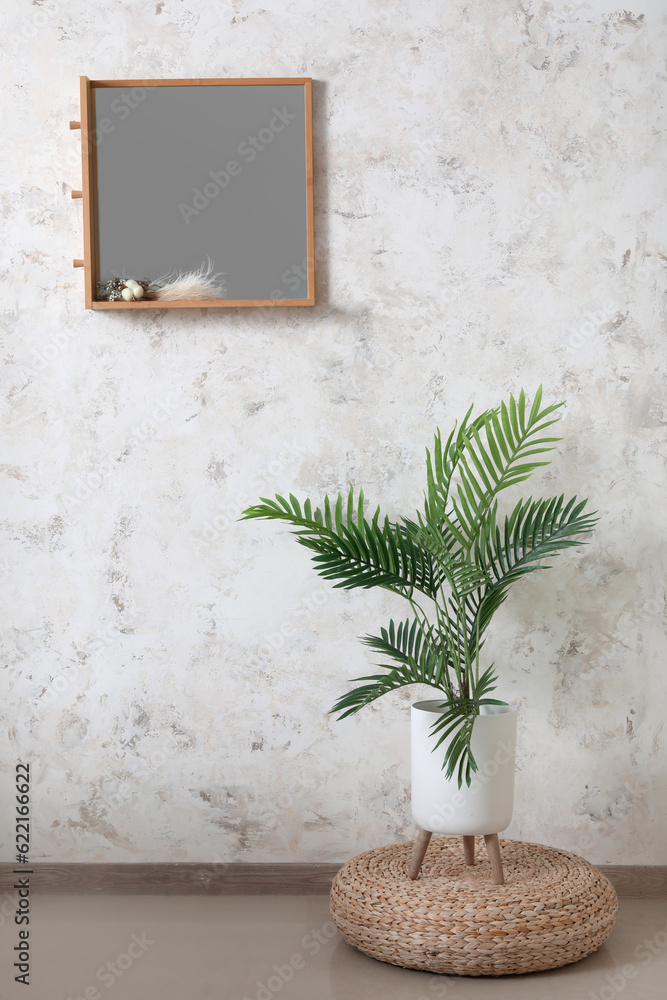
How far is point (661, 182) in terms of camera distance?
204 cm

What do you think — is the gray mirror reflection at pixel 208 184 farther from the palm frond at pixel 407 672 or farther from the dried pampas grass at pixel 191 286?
the palm frond at pixel 407 672

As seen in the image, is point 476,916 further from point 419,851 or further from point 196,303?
point 196,303

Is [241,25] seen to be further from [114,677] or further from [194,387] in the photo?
[114,677]

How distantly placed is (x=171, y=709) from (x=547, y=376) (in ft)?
4.19

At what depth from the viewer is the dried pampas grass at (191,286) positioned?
6.64 ft

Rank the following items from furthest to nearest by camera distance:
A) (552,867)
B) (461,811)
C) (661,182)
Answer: (661,182) → (552,867) → (461,811)

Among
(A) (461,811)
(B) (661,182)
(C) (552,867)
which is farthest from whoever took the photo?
Answer: (B) (661,182)

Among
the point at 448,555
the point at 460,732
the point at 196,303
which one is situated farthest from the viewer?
the point at 196,303

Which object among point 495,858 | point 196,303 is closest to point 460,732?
point 495,858

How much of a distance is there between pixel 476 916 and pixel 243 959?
522 mm

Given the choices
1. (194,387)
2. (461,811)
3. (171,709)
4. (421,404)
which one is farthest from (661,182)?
(171,709)

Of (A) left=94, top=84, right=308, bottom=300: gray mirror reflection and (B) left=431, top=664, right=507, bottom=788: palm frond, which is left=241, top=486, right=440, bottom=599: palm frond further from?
(A) left=94, top=84, right=308, bottom=300: gray mirror reflection

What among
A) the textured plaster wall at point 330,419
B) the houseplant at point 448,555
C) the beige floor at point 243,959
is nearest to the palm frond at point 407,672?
the houseplant at point 448,555

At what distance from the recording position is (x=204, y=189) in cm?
204
